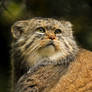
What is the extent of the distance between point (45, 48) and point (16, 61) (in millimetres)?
700

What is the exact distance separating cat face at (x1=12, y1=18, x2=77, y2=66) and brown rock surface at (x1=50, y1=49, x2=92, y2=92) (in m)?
0.24

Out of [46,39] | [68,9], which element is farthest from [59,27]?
[68,9]

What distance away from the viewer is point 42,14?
37.3 ft

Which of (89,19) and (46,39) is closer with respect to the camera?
(46,39)

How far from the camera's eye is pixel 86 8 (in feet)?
36.2

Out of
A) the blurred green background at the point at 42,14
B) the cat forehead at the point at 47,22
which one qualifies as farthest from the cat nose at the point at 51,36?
the blurred green background at the point at 42,14

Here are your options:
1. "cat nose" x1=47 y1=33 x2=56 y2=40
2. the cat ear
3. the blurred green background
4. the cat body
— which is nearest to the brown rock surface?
the cat body

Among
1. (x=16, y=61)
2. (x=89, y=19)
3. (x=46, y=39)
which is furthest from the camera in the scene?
(x=89, y=19)

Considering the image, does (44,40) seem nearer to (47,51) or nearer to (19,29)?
(47,51)

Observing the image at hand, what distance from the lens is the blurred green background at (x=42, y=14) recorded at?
1077 centimetres

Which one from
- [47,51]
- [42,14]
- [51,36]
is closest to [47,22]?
[51,36]

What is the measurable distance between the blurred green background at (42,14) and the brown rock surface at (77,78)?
2.77m

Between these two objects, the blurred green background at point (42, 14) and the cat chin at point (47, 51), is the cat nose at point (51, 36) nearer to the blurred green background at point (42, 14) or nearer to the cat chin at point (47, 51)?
the cat chin at point (47, 51)

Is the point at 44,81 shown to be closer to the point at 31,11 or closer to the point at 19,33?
the point at 19,33
